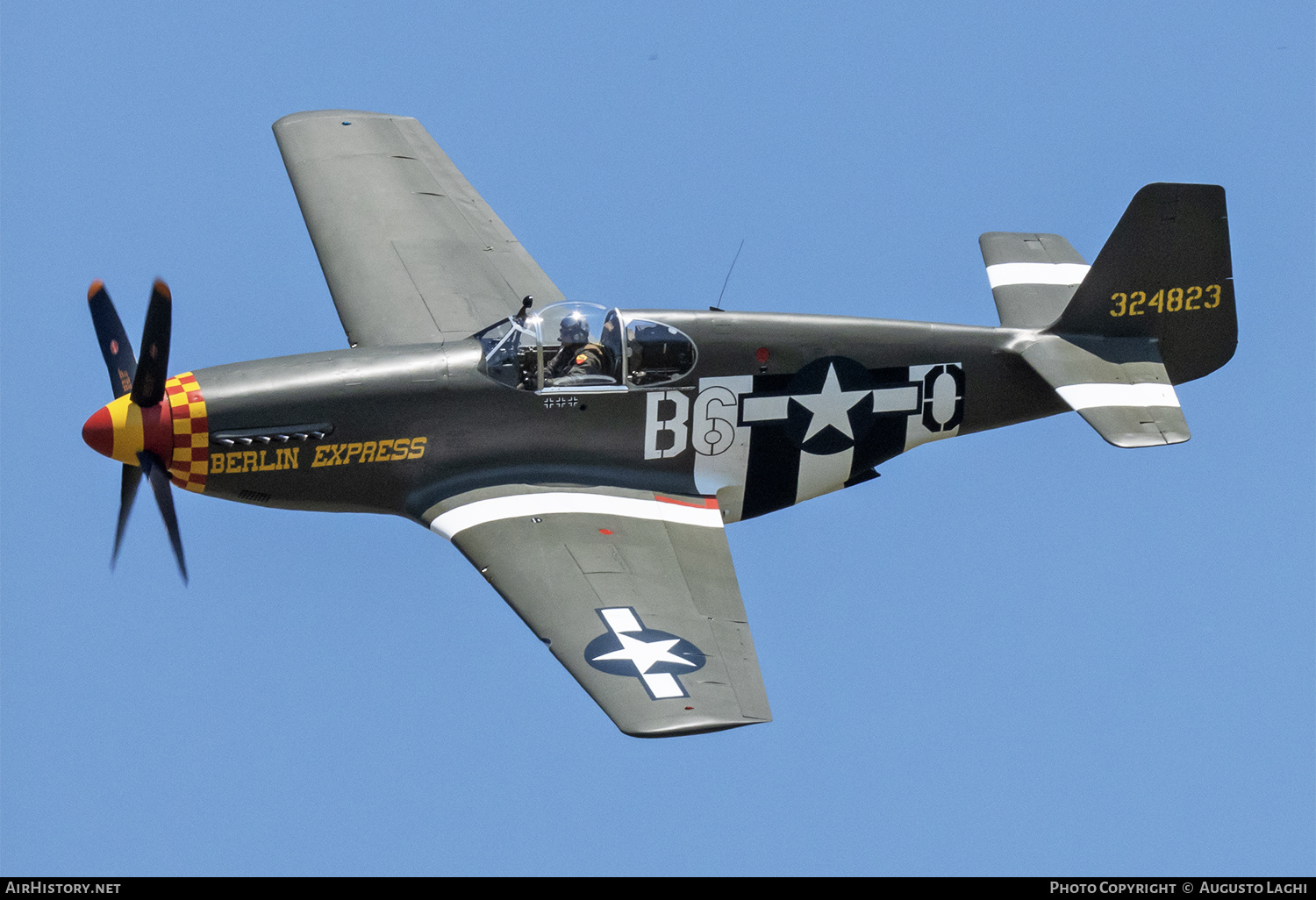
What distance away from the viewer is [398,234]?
1783 centimetres

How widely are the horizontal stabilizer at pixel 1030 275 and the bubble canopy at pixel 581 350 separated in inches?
126

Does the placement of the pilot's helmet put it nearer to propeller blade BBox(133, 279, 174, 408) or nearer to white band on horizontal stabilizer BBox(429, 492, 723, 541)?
white band on horizontal stabilizer BBox(429, 492, 723, 541)

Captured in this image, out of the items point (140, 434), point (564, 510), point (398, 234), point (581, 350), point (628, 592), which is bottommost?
point (628, 592)

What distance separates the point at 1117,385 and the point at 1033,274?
5.45 feet

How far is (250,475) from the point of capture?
15.2 meters

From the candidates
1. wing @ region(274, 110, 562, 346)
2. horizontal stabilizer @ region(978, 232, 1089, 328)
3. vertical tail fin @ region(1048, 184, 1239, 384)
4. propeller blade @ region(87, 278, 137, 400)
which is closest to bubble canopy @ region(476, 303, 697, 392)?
wing @ region(274, 110, 562, 346)

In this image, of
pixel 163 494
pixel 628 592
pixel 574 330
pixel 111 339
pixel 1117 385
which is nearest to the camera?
pixel 628 592

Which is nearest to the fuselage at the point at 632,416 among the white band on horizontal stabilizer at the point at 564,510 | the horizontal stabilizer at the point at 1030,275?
the white band on horizontal stabilizer at the point at 564,510

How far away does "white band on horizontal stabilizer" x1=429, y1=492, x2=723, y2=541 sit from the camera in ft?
49.5

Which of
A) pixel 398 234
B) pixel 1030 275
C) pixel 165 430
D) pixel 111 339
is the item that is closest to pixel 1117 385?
pixel 1030 275

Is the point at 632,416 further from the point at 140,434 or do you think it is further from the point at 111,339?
the point at 111,339

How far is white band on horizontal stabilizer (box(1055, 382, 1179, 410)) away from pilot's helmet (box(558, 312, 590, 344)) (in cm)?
389

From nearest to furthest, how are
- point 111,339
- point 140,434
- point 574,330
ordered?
1. point 140,434
2. point 111,339
3. point 574,330

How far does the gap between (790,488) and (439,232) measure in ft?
13.7
